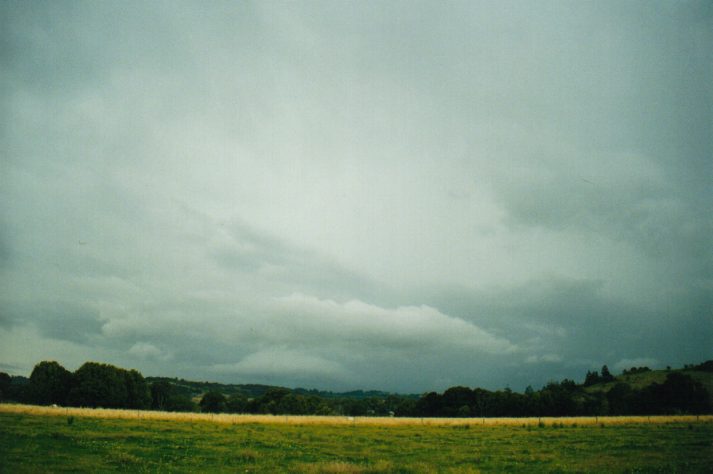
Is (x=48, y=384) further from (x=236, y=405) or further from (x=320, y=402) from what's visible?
(x=320, y=402)

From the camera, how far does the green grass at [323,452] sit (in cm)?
2197

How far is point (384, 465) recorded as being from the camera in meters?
21.5

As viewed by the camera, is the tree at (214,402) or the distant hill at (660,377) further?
→ the distant hill at (660,377)

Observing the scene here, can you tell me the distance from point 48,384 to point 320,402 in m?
58.2

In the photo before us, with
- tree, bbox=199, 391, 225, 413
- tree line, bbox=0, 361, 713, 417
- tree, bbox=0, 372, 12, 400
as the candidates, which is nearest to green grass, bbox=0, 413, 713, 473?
tree line, bbox=0, 361, 713, 417

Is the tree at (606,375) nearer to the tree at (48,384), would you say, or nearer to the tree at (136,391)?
the tree at (136,391)

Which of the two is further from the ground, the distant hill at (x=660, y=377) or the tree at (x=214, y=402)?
the distant hill at (x=660, y=377)

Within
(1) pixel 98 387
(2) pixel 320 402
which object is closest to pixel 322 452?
(1) pixel 98 387

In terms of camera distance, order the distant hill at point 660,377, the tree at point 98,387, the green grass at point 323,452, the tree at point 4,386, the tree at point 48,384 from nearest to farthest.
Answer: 1. the green grass at point 323,452
2. the tree at point 98,387
3. the tree at point 48,384
4. the tree at point 4,386
5. the distant hill at point 660,377

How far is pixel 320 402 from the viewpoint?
118 m

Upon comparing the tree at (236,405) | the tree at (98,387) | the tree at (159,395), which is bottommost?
the tree at (236,405)

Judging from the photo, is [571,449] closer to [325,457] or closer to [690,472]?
[690,472]

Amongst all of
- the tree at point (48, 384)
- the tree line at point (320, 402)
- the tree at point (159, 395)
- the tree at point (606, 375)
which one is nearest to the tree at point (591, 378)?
the tree at point (606, 375)

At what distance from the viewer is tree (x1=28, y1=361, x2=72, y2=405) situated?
92.6 metres
